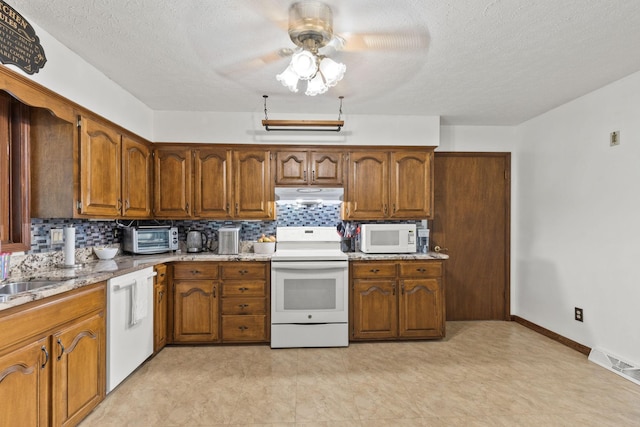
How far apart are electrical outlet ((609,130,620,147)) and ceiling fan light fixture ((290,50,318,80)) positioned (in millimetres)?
2607

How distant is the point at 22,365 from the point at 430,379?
98.6 inches

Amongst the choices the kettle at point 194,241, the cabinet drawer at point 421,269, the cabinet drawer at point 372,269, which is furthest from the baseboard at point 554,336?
the kettle at point 194,241

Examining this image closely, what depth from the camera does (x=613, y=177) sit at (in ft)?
9.21

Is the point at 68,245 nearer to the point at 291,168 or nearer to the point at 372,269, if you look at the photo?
the point at 291,168

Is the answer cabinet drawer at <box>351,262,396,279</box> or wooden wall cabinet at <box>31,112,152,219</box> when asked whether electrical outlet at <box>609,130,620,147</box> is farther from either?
wooden wall cabinet at <box>31,112,152,219</box>

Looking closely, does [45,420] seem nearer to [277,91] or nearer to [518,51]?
[277,91]

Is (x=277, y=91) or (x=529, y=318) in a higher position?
(x=277, y=91)

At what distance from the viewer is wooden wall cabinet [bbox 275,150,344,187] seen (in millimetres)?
3566

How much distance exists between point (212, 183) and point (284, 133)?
0.90 metres

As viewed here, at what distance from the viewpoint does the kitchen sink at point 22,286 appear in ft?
6.27

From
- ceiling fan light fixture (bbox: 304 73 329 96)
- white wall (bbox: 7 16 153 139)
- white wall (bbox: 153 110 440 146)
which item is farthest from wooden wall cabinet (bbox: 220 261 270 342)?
ceiling fan light fixture (bbox: 304 73 329 96)

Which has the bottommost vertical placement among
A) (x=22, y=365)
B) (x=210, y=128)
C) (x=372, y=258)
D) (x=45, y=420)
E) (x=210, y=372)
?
(x=210, y=372)

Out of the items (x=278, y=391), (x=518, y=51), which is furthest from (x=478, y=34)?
(x=278, y=391)

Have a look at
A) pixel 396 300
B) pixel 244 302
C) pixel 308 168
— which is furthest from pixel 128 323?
pixel 396 300
